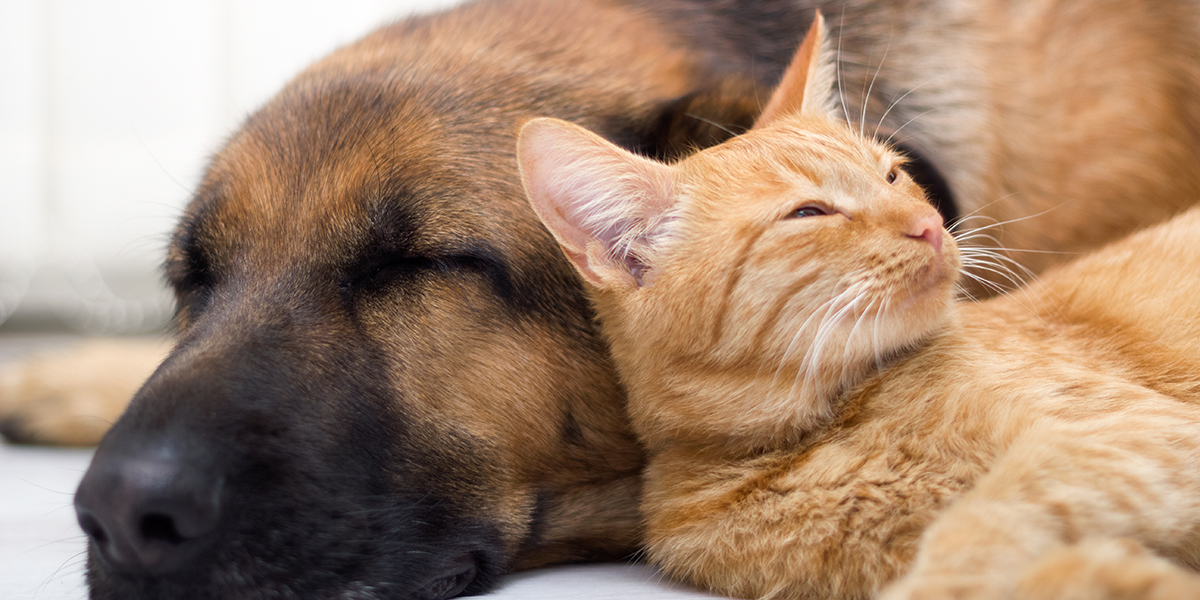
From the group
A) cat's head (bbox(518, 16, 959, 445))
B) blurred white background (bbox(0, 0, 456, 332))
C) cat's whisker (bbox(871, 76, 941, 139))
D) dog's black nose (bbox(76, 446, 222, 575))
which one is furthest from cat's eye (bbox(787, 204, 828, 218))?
blurred white background (bbox(0, 0, 456, 332))

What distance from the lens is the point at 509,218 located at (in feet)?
5.10

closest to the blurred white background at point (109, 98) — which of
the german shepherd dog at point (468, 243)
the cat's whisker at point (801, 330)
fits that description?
the german shepherd dog at point (468, 243)

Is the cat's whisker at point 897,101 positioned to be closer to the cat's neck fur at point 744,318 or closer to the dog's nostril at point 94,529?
the cat's neck fur at point 744,318

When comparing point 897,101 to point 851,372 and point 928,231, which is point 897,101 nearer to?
point 928,231

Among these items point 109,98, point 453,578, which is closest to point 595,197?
point 453,578

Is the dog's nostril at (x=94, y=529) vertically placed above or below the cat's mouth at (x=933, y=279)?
below

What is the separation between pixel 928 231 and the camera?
4.49 feet

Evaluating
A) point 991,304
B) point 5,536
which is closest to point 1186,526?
point 991,304

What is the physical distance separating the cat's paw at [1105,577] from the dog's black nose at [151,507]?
0.93 meters

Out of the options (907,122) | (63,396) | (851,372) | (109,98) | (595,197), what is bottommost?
(63,396)

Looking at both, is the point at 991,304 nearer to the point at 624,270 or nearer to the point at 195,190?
the point at 624,270

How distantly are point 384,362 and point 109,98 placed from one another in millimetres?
3579

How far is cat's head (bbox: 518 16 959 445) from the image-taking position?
1.36 meters

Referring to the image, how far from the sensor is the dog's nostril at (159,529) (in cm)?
115
